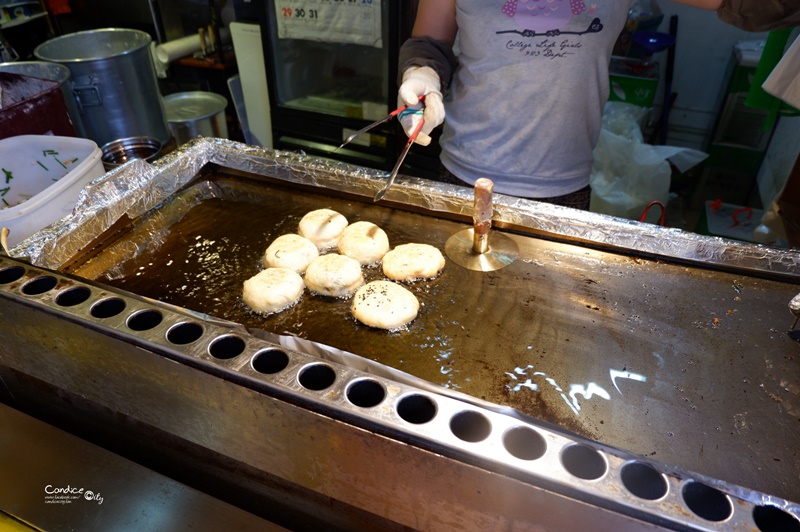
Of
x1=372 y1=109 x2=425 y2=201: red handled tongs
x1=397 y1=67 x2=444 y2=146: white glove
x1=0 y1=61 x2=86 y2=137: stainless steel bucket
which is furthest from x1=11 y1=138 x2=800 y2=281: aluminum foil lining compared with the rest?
x1=0 y1=61 x2=86 y2=137: stainless steel bucket

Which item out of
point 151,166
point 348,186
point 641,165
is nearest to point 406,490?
point 348,186

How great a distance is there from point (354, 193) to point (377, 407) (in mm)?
1312

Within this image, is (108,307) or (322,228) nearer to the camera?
(108,307)

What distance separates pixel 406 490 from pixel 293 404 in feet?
1.03

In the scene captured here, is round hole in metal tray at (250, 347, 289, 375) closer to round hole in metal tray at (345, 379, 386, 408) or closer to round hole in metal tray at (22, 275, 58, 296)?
round hole in metal tray at (345, 379, 386, 408)

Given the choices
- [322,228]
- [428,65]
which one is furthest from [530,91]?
[322,228]

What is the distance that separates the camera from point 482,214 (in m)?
1.79

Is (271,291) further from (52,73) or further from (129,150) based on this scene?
(52,73)

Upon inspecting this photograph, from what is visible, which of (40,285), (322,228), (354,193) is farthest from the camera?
(354,193)

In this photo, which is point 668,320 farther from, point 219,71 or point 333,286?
point 219,71

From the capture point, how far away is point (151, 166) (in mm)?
2223

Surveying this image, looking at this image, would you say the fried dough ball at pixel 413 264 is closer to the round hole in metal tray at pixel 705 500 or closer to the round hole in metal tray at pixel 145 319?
the round hole in metal tray at pixel 145 319

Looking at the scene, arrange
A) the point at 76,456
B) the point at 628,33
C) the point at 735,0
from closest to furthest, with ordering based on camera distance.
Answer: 1. the point at 76,456
2. the point at 735,0
3. the point at 628,33

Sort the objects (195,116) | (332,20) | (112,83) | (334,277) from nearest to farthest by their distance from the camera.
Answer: (334,277), (112,83), (332,20), (195,116)
